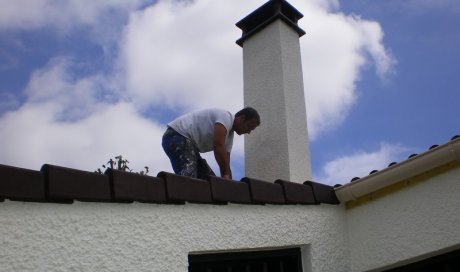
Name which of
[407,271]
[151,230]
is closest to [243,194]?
[151,230]

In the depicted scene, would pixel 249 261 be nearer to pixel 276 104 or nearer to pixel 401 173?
pixel 401 173

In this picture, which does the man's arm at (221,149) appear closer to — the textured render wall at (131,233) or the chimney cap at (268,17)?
the textured render wall at (131,233)

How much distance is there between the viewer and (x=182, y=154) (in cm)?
398

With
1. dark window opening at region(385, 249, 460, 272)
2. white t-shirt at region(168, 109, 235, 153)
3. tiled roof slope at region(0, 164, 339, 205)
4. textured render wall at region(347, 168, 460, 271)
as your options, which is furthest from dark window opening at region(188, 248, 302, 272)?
white t-shirt at region(168, 109, 235, 153)

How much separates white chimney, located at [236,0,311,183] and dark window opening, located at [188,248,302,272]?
1.19m

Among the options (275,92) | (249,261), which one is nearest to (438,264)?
(249,261)

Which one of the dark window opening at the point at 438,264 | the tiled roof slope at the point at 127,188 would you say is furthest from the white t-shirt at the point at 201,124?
the dark window opening at the point at 438,264

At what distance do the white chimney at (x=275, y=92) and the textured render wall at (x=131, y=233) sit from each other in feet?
4.08

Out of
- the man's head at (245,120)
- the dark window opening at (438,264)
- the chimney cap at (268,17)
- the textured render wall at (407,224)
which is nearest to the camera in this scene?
the dark window opening at (438,264)

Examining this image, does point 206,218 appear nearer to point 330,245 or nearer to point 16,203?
point 16,203

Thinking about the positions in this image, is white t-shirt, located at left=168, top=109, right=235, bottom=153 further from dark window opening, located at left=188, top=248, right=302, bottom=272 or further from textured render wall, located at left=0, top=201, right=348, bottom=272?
dark window opening, located at left=188, top=248, right=302, bottom=272

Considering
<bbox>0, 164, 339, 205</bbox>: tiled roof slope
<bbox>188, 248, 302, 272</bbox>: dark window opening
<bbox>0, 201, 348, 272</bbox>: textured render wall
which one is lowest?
<bbox>188, 248, 302, 272</bbox>: dark window opening

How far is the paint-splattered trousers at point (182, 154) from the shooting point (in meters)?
3.94

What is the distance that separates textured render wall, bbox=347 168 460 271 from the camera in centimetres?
315
